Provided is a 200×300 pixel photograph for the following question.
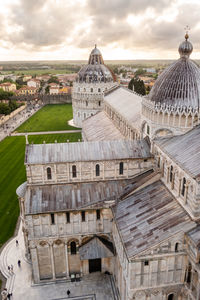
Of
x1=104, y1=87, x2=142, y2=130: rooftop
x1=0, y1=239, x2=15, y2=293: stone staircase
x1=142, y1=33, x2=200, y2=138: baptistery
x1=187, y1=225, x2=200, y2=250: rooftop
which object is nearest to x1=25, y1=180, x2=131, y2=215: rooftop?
x1=142, y1=33, x2=200, y2=138: baptistery

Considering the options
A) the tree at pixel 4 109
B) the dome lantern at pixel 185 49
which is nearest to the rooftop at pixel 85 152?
the dome lantern at pixel 185 49

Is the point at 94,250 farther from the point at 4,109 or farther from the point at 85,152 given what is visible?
the point at 4,109

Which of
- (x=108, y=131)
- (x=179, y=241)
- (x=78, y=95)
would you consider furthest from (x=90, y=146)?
(x=78, y=95)

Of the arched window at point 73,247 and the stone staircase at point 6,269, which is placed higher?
the arched window at point 73,247

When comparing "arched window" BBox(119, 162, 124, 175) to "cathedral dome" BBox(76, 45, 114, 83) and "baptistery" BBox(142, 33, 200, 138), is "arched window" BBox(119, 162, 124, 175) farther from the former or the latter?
"cathedral dome" BBox(76, 45, 114, 83)

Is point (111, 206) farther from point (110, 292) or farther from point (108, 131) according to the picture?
point (108, 131)

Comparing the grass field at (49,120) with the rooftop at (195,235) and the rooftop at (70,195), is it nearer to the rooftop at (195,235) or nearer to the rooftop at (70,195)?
the rooftop at (70,195)
